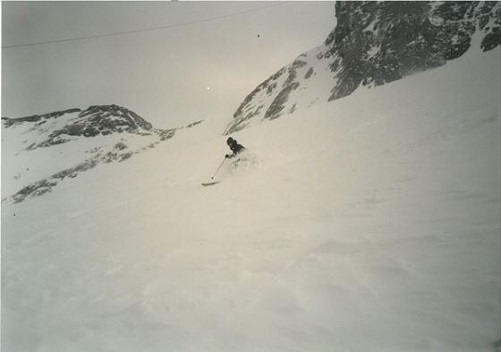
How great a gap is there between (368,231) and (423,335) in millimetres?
1916

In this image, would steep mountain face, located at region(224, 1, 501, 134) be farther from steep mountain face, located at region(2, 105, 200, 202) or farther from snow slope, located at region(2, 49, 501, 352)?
snow slope, located at region(2, 49, 501, 352)

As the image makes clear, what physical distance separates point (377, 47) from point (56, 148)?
121ft

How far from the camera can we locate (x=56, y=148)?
34000mm

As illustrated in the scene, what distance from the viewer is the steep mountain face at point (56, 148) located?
20828 mm

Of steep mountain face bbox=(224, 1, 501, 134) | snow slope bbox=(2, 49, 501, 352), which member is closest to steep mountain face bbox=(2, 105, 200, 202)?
steep mountain face bbox=(224, 1, 501, 134)

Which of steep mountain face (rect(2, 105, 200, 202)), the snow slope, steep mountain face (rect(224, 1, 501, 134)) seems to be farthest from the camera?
steep mountain face (rect(224, 1, 501, 134))

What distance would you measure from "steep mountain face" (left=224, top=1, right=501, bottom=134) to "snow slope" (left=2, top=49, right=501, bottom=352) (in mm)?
20497

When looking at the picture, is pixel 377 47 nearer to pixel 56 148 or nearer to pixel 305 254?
pixel 56 148

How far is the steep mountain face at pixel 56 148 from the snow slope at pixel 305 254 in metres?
11.6

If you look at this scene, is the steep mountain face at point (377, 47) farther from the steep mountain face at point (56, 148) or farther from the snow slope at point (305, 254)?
the snow slope at point (305, 254)

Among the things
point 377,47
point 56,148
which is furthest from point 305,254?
point 377,47

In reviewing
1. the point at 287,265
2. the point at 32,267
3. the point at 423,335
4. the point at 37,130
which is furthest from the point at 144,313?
the point at 37,130

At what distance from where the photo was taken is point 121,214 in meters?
9.61

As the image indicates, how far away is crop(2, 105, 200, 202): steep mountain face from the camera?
68.3 feet
